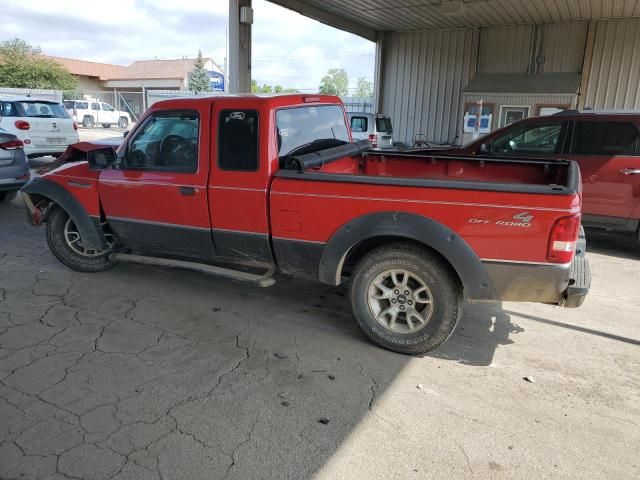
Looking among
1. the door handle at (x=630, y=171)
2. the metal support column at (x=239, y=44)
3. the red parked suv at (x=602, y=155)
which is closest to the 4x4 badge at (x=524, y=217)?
the red parked suv at (x=602, y=155)

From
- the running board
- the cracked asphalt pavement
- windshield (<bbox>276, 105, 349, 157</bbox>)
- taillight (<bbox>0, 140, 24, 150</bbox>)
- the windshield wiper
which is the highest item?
windshield (<bbox>276, 105, 349, 157</bbox>)

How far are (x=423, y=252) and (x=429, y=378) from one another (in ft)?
2.87

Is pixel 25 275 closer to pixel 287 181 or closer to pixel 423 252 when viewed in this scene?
pixel 287 181

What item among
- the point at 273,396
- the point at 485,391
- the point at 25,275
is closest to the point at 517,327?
the point at 485,391

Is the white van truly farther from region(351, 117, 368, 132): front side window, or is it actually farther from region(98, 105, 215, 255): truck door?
region(98, 105, 215, 255): truck door

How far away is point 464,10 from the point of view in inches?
Answer: 541

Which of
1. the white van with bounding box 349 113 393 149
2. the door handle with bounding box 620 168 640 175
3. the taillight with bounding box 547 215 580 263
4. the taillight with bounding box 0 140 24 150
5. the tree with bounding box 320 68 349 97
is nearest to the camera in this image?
the taillight with bounding box 547 215 580 263

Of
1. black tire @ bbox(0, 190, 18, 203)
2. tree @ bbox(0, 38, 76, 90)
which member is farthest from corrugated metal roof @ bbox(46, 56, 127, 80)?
black tire @ bbox(0, 190, 18, 203)

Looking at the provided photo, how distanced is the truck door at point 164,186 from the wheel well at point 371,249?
1.27 m

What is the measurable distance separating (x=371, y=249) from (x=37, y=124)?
38.0 ft

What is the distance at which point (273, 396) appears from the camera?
3.19 m

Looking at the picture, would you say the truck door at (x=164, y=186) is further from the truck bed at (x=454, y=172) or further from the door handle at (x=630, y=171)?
the door handle at (x=630, y=171)

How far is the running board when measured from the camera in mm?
4191

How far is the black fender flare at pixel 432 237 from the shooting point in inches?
133
